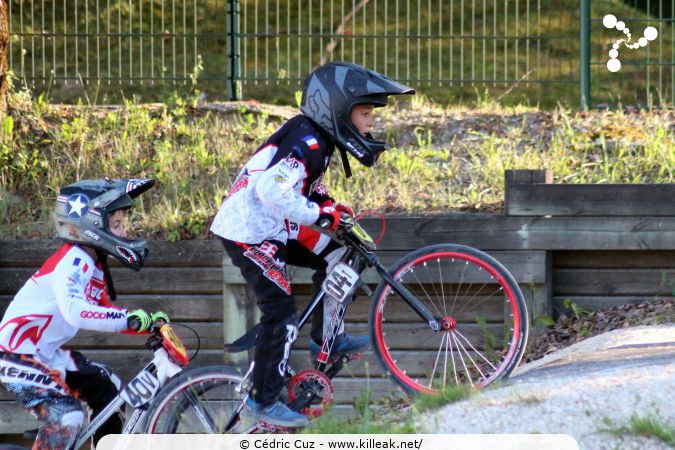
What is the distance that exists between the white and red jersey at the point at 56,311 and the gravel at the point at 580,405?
5.37ft

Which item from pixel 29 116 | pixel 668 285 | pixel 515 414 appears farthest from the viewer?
pixel 29 116

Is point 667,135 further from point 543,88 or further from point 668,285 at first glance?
point 543,88

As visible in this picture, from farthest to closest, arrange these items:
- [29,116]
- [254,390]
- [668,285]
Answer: [29,116] → [668,285] → [254,390]

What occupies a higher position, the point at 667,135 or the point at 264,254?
the point at 667,135


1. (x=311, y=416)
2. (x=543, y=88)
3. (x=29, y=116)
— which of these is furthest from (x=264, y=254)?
(x=543, y=88)

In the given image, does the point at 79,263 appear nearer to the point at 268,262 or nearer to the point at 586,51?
the point at 268,262

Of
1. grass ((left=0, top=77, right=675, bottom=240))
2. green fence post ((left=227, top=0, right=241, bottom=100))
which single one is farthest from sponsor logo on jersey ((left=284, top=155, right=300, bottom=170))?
green fence post ((left=227, top=0, right=241, bottom=100))

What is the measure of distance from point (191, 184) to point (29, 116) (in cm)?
172

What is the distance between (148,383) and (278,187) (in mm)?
1117

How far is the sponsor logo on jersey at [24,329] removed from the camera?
5.26m

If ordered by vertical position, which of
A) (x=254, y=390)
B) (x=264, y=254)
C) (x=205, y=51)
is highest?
(x=205, y=51)

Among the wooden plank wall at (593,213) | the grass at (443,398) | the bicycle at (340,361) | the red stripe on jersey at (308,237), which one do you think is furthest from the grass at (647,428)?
the wooden plank wall at (593,213)

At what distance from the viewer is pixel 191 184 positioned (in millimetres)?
8109

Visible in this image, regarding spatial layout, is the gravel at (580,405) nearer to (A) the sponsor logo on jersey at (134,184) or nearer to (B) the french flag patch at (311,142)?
(B) the french flag patch at (311,142)
